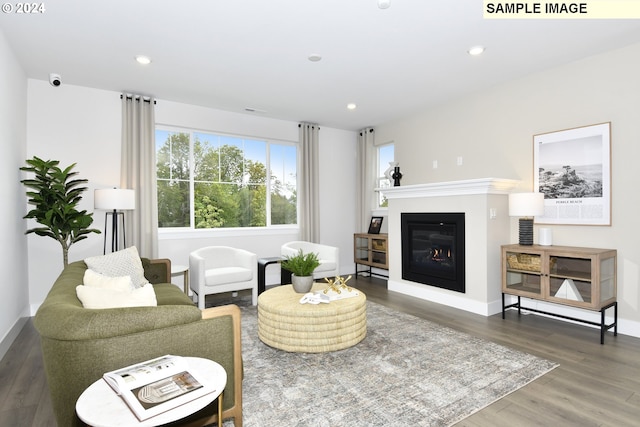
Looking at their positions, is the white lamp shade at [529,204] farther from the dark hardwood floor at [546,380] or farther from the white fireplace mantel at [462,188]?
the dark hardwood floor at [546,380]

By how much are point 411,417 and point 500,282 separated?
111 inches

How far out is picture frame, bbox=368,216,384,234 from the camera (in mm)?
6484

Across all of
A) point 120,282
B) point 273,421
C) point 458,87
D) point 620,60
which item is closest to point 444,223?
point 458,87

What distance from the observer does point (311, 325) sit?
3.06 meters

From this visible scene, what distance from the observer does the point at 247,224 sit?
6.00 meters

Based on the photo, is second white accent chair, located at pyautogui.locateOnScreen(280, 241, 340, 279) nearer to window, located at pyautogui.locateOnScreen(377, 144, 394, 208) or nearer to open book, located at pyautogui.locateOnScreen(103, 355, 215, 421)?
window, located at pyautogui.locateOnScreen(377, 144, 394, 208)

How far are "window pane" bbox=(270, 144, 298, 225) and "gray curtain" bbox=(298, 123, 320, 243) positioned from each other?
7.7 inches

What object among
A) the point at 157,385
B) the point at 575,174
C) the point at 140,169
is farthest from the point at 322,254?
the point at 157,385

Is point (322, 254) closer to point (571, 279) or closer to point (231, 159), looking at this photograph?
point (231, 159)

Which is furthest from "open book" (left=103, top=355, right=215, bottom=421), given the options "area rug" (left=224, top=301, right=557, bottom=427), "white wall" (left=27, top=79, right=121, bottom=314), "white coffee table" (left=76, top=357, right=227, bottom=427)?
"white wall" (left=27, top=79, right=121, bottom=314)

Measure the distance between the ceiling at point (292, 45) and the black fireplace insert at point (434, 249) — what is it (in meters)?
1.77

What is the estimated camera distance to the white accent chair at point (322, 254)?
17.8 feet

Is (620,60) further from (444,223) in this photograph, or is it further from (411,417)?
→ (411,417)

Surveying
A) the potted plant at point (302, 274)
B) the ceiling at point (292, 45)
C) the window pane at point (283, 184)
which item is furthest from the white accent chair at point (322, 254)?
the ceiling at point (292, 45)
